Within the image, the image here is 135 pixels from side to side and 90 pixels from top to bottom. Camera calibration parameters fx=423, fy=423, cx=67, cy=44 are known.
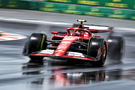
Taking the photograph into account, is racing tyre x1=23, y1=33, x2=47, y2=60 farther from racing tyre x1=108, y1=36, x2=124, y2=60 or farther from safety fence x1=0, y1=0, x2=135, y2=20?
safety fence x1=0, y1=0, x2=135, y2=20

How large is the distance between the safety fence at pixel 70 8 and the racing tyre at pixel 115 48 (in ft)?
40.5

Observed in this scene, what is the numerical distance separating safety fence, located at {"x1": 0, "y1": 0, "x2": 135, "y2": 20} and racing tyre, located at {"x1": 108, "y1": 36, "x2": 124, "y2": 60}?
40.5 feet

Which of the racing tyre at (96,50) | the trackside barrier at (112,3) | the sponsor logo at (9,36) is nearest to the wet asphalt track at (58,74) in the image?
the racing tyre at (96,50)

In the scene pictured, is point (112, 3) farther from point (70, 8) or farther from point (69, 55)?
point (69, 55)

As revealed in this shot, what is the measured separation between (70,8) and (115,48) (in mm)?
13840

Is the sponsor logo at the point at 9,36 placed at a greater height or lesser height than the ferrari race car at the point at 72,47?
lesser

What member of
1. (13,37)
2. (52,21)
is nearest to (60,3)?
(52,21)

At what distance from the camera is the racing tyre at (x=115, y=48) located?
457 inches

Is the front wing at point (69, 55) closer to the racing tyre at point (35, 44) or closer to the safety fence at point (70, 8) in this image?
the racing tyre at point (35, 44)

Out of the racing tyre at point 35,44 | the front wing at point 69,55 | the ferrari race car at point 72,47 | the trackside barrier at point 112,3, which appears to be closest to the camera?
the front wing at point 69,55

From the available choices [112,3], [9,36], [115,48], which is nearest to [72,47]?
[115,48]

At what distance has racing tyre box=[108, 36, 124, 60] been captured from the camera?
38.1 feet

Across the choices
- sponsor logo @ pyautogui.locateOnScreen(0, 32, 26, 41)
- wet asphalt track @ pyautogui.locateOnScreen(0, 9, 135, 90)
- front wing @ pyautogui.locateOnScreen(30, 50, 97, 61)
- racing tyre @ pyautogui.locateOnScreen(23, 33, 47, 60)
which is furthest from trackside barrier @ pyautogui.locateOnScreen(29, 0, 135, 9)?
front wing @ pyautogui.locateOnScreen(30, 50, 97, 61)

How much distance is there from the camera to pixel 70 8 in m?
25.3
